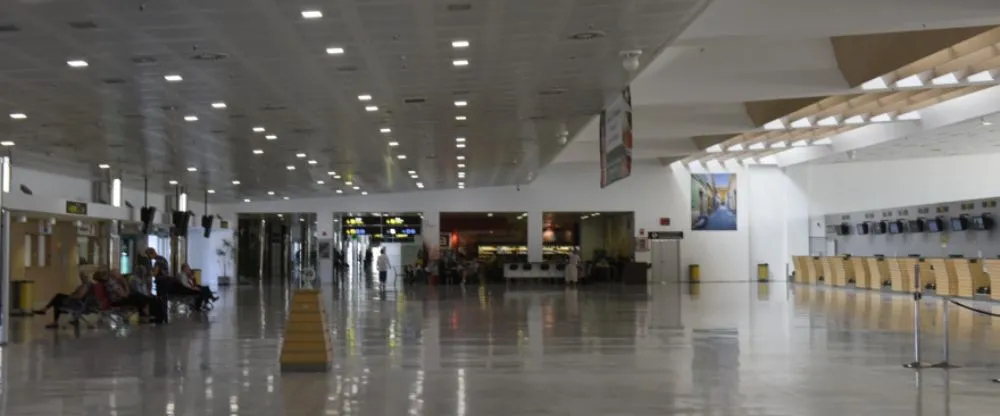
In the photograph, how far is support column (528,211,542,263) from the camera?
40688mm

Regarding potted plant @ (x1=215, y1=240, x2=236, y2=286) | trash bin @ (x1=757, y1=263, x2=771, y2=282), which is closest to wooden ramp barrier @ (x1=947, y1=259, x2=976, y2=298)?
trash bin @ (x1=757, y1=263, x2=771, y2=282)

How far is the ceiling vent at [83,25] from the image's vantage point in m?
10.1

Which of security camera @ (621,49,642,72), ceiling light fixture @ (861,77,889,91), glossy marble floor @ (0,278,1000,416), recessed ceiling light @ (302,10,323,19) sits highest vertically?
ceiling light fixture @ (861,77,889,91)

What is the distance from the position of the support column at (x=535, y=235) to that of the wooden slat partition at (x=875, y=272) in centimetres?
1327

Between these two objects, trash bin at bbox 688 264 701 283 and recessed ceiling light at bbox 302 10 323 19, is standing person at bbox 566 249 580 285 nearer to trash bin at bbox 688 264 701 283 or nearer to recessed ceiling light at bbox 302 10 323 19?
trash bin at bbox 688 264 701 283

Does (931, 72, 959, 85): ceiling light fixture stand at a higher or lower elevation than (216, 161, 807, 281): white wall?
higher

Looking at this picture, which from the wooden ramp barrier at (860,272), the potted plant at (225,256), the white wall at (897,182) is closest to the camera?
the wooden ramp barrier at (860,272)

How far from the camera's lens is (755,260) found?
4094 cm

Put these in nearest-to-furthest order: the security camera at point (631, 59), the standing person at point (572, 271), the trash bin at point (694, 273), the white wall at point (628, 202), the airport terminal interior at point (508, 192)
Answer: the airport terminal interior at point (508, 192)
the security camera at point (631, 59)
the standing person at point (572, 271)
the trash bin at point (694, 273)
the white wall at point (628, 202)

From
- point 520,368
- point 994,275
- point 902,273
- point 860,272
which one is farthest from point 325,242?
point 520,368

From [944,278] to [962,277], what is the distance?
3.35ft

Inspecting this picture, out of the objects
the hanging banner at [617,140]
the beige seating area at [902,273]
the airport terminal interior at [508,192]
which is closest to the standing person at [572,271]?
the airport terminal interior at [508,192]

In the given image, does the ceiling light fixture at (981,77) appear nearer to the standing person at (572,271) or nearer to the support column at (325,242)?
the standing person at (572,271)

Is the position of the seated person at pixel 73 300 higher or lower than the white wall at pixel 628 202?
lower
